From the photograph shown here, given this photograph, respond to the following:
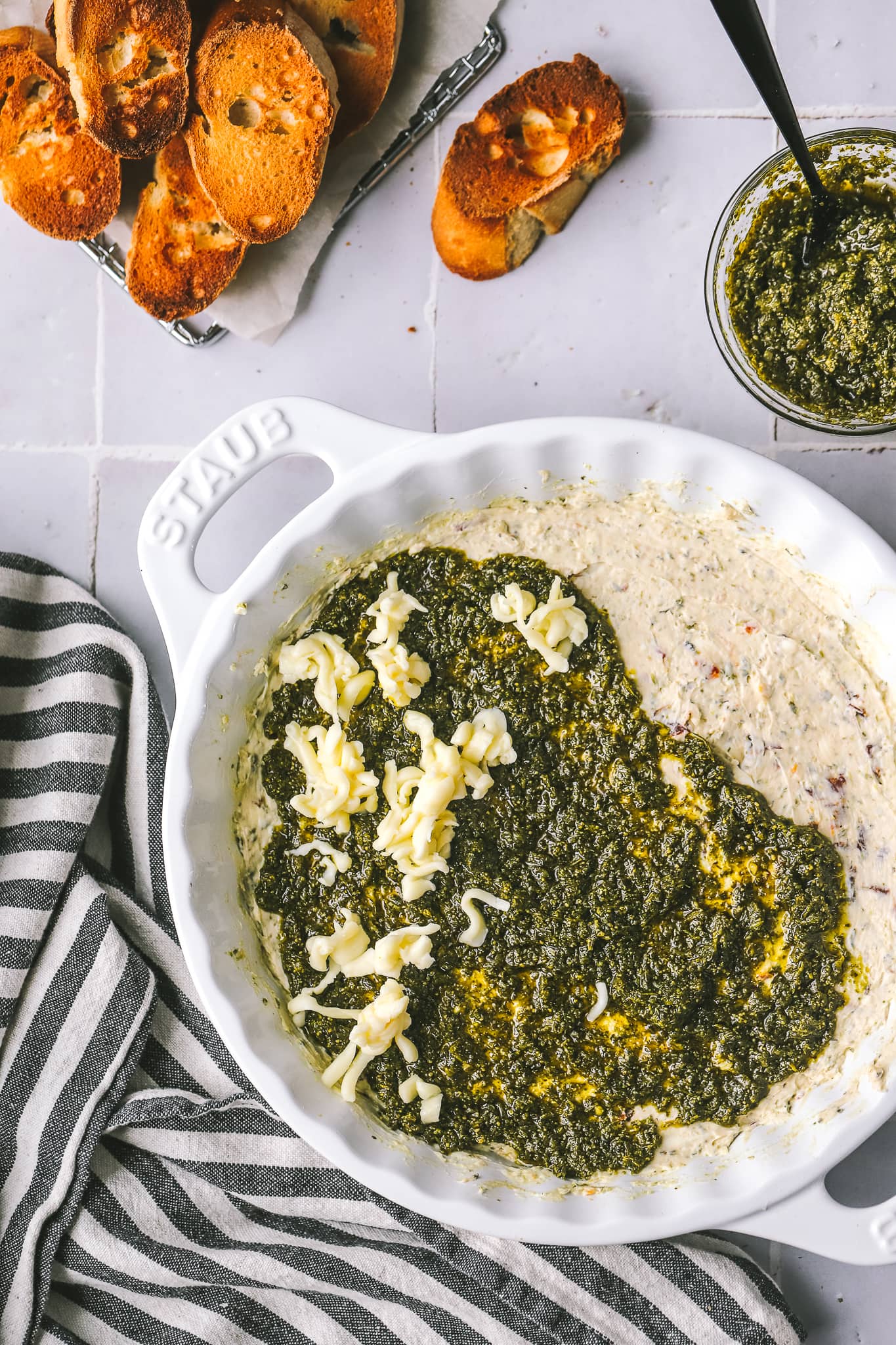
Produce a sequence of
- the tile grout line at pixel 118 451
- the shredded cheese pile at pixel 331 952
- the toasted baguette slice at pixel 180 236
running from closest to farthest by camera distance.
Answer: the shredded cheese pile at pixel 331 952, the toasted baguette slice at pixel 180 236, the tile grout line at pixel 118 451

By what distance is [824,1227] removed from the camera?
5.68 feet

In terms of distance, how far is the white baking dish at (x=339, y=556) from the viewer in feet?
5.64

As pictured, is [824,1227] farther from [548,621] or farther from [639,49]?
[639,49]

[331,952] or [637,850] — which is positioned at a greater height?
[637,850]

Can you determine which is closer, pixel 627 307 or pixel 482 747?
pixel 482 747

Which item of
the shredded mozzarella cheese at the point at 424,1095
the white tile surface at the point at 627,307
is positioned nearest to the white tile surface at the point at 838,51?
the white tile surface at the point at 627,307

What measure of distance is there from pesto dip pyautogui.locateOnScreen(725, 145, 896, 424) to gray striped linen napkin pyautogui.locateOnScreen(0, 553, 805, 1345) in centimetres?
119

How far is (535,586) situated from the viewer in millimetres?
1832

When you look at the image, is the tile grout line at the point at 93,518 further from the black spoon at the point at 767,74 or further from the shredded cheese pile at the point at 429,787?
the black spoon at the point at 767,74

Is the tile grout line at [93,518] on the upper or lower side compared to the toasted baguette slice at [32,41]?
lower

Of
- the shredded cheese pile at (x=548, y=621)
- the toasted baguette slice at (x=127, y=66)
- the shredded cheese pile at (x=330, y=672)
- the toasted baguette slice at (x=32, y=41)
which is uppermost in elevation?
the toasted baguette slice at (x=127, y=66)

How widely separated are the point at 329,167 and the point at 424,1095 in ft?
5.10

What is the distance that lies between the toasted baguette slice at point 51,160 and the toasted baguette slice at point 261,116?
0.18 metres

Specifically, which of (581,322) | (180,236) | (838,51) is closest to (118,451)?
(180,236)
